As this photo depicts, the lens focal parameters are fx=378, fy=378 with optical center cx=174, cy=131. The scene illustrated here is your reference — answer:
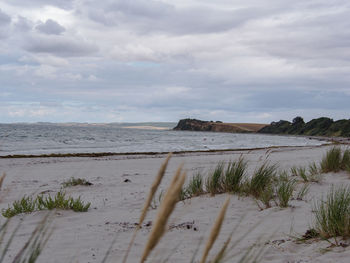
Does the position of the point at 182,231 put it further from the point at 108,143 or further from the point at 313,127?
the point at 313,127

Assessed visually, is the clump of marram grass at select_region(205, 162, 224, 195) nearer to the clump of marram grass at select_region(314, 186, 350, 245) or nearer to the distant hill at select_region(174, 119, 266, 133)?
the clump of marram grass at select_region(314, 186, 350, 245)

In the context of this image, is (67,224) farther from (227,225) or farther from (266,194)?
(266,194)

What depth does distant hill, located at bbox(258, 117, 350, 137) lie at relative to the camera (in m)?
78.7

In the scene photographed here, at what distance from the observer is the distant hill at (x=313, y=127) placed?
78.7m

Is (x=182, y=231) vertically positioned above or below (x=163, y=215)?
Result: below

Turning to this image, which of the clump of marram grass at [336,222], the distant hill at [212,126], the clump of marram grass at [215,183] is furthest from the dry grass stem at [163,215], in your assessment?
the distant hill at [212,126]

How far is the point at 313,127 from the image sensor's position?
3807 inches

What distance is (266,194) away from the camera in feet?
18.2

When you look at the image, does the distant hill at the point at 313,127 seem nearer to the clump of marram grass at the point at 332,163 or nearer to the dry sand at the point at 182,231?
the clump of marram grass at the point at 332,163

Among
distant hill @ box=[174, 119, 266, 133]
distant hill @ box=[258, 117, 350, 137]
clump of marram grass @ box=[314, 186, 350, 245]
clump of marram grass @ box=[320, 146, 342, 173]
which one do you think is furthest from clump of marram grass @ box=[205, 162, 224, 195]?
distant hill @ box=[174, 119, 266, 133]

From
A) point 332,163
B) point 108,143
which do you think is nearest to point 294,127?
point 108,143

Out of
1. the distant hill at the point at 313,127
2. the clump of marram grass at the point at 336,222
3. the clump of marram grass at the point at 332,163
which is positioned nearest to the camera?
the clump of marram grass at the point at 336,222

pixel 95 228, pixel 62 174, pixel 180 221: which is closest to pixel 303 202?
pixel 180 221

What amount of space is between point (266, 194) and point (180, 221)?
1.41 m
